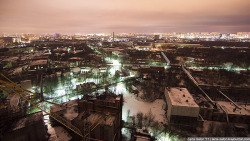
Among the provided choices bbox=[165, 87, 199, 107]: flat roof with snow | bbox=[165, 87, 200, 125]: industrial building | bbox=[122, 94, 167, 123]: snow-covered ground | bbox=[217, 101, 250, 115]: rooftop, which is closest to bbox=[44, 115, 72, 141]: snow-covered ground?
bbox=[122, 94, 167, 123]: snow-covered ground

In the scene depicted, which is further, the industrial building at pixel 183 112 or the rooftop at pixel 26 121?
the industrial building at pixel 183 112

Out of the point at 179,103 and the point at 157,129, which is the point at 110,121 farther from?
the point at 179,103

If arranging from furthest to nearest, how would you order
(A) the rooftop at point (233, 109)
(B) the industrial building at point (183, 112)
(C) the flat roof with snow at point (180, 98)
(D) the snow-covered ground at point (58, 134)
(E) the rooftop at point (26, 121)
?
(A) the rooftop at point (233, 109) → (C) the flat roof with snow at point (180, 98) → (B) the industrial building at point (183, 112) → (D) the snow-covered ground at point (58, 134) → (E) the rooftop at point (26, 121)

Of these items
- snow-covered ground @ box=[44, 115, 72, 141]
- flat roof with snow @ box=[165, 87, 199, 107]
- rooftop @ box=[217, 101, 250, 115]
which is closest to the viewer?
snow-covered ground @ box=[44, 115, 72, 141]

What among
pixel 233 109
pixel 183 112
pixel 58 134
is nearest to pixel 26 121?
pixel 58 134

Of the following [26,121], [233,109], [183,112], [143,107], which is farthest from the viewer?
[143,107]

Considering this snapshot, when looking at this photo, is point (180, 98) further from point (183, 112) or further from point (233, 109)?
point (233, 109)

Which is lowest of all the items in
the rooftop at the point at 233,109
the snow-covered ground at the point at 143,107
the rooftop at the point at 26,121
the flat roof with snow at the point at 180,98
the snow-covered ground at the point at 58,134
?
the snow-covered ground at the point at 143,107

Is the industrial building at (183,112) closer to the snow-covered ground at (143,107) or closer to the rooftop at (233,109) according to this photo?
the snow-covered ground at (143,107)

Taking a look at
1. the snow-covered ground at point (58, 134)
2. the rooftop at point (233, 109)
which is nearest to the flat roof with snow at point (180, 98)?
the rooftop at point (233, 109)

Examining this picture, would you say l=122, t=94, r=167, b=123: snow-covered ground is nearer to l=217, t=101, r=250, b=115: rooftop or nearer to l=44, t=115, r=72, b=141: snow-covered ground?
l=44, t=115, r=72, b=141: snow-covered ground
